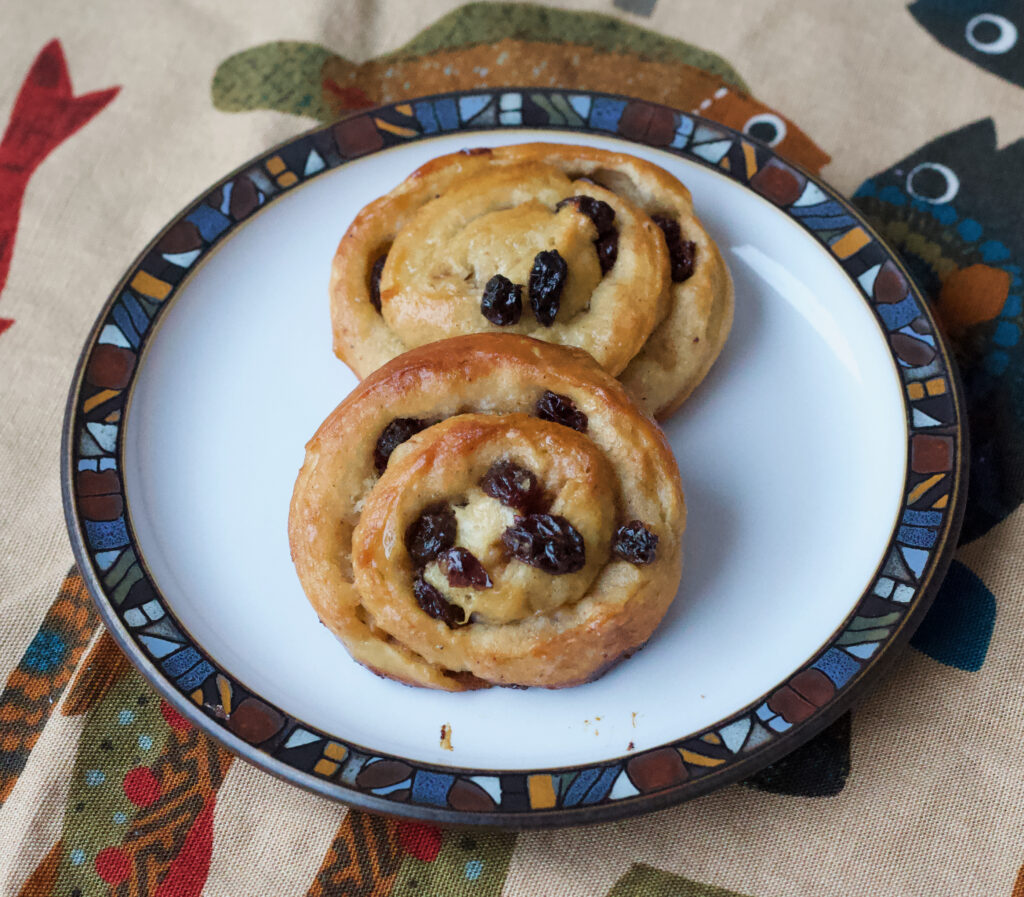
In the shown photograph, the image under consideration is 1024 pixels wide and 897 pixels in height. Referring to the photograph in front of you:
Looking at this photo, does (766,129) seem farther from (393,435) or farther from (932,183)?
(393,435)

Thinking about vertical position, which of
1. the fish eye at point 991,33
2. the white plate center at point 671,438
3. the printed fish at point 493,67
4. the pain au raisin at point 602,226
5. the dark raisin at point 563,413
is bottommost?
the white plate center at point 671,438

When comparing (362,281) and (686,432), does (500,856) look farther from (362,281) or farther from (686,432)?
(362,281)

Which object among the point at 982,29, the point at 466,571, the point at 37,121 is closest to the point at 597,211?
the point at 466,571

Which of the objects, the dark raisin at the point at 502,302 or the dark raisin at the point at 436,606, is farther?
the dark raisin at the point at 502,302

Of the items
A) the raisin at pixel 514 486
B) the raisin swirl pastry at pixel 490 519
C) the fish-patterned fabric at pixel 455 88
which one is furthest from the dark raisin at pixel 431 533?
the fish-patterned fabric at pixel 455 88

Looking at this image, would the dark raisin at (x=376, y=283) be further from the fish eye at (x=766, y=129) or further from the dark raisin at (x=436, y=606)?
the fish eye at (x=766, y=129)

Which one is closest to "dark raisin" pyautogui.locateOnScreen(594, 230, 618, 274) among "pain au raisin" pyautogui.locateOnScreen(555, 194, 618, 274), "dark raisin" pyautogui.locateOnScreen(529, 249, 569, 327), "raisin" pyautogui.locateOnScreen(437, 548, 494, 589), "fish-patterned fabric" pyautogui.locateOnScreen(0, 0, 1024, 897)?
"pain au raisin" pyautogui.locateOnScreen(555, 194, 618, 274)

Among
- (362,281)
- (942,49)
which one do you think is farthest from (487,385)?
(942,49)

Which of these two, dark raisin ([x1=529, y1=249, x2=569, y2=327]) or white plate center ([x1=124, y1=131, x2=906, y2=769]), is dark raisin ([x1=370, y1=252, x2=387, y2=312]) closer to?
white plate center ([x1=124, y1=131, x2=906, y2=769])

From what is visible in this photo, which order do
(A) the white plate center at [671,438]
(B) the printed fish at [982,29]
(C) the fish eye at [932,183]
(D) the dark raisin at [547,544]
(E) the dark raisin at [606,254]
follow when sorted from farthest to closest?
(B) the printed fish at [982,29] → (C) the fish eye at [932,183] → (E) the dark raisin at [606,254] → (A) the white plate center at [671,438] → (D) the dark raisin at [547,544]
